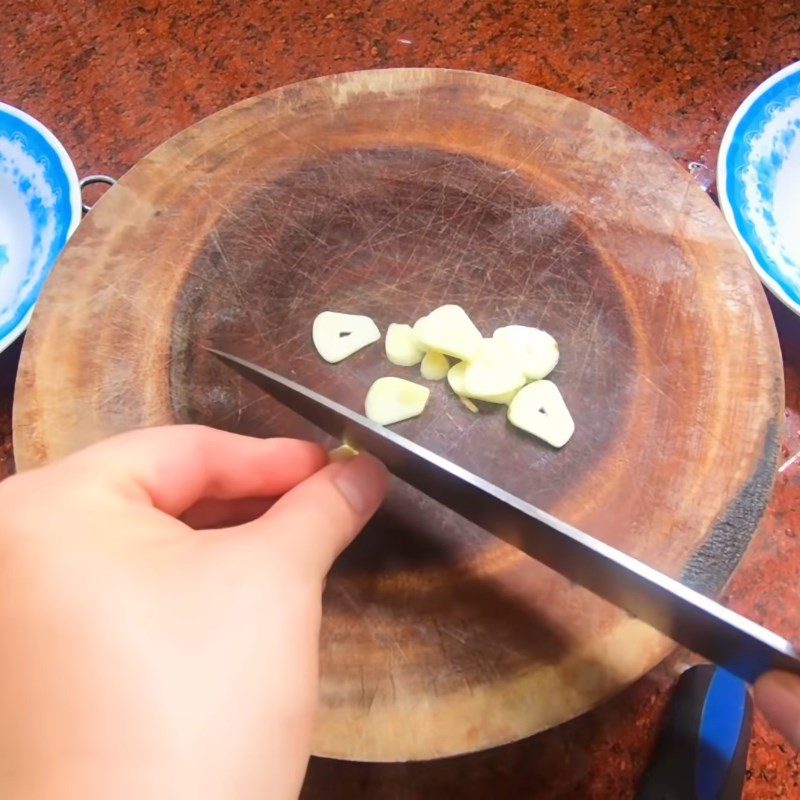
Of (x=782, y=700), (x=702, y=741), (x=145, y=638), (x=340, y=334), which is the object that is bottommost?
(x=702, y=741)

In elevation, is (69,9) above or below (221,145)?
above

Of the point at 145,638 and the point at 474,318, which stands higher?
the point at 145,638

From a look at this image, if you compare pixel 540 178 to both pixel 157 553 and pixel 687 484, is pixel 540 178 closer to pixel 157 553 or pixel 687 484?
pixel 687 484

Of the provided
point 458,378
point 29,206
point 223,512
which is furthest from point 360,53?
→ point 223,512

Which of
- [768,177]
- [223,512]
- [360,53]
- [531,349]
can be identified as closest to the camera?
[223,512]

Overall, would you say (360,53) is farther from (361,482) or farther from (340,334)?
(361,482)

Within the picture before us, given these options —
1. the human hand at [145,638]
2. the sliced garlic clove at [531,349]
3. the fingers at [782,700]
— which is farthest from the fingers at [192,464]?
the fingers at [782,700]

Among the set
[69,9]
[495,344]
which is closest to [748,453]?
[495,344]
